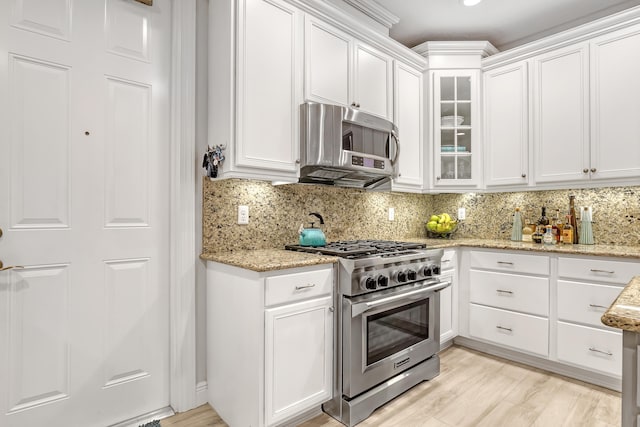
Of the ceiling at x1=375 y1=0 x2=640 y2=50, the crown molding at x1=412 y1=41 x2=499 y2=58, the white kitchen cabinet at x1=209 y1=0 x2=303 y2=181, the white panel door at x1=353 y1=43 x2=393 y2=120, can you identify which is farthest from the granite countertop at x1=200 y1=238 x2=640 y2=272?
the ceiling at x1=375 y1=0 x2=640 y2=50

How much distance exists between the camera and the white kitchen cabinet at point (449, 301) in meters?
2.86

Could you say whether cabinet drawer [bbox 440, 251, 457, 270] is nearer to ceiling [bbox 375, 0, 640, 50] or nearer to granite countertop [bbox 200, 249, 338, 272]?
granite countertop [bbox 200, 249, 338, 272]

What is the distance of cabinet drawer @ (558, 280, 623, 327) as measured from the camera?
2.34m

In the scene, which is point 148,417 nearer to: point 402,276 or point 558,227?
point 402,276

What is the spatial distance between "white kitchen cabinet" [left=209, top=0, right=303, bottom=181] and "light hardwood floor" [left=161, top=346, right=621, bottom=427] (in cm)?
151

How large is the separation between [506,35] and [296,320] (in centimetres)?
324

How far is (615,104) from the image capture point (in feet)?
8.52

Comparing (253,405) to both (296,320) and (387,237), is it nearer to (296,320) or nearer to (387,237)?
(296,320)

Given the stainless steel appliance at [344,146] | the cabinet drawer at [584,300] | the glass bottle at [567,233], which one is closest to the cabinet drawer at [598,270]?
the cabinet drawer at [584,300]

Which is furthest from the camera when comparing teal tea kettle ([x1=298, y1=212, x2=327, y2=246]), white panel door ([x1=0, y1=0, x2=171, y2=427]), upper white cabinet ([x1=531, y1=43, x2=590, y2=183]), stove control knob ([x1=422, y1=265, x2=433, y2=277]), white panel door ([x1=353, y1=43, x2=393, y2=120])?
upper white cabinet ([x1=531, y1=43, x2=590, y2=183])

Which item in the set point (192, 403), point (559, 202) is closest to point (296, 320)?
point (192, 403)

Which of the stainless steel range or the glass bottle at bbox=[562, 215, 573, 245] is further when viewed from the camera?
the glass bottle at bbox=[562, 215, 573, 245]

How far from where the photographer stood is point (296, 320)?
1.84 m

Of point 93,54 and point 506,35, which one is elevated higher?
point 506,35
